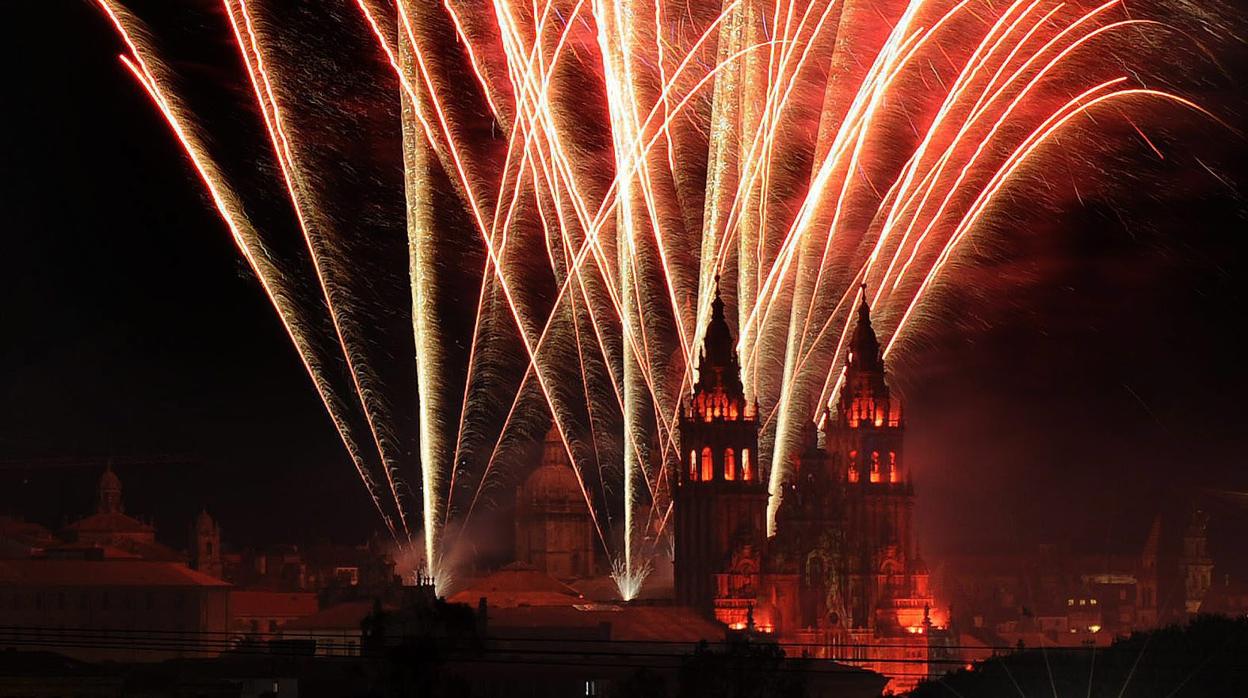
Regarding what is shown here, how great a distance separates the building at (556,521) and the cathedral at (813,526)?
39.3 metres

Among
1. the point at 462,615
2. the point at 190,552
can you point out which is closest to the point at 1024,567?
the point at 190,552

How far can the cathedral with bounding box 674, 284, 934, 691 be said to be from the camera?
116812mm

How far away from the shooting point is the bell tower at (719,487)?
116m

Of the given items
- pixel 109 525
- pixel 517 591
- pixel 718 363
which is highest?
pixel 718 363

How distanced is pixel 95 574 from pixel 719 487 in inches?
1335

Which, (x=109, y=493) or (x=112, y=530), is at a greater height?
(x=109, y=493)

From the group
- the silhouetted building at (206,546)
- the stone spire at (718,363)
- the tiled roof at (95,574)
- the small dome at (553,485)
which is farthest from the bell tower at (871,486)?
the silhouetted building at (206,546)

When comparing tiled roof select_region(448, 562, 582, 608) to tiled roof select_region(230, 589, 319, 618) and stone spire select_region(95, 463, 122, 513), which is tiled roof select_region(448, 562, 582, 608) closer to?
tiled roof select_region(230, 589, 319, 618)

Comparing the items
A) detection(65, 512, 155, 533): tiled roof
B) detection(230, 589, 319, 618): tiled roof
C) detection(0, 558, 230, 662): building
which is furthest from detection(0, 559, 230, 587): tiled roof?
detection(65, 512, 155, 533): tiled roof

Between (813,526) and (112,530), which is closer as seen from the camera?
(813,526)

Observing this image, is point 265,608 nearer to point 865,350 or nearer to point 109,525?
point 109,525

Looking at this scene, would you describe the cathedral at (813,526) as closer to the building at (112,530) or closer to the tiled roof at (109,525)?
the building at (112,530)

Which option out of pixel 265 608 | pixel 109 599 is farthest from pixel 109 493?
pixel 109 599

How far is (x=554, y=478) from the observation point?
170 metres
